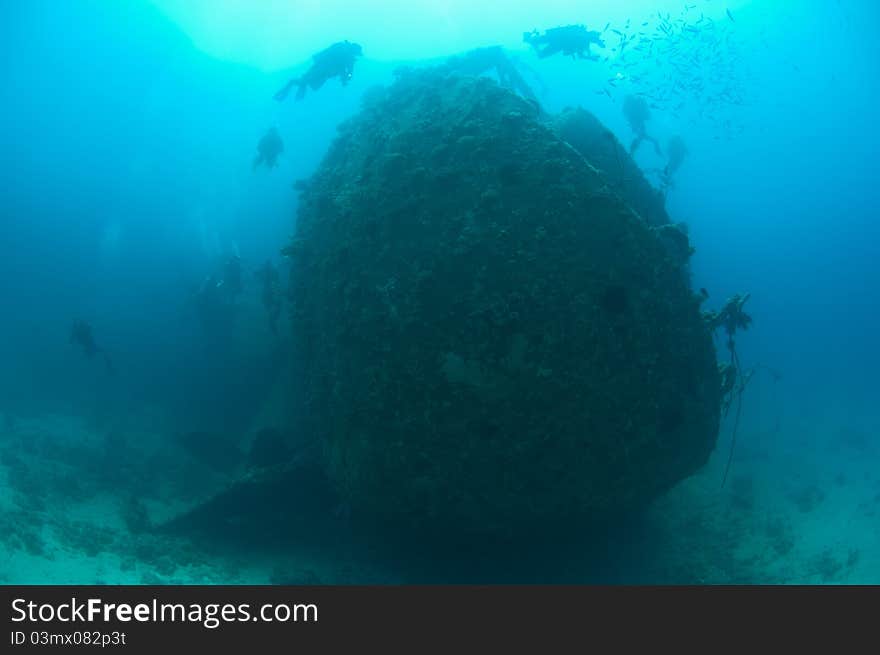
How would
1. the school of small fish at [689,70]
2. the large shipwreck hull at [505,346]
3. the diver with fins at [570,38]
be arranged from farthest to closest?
the school of small fish at [689,70] < the diver with fins at [570,38] < the large shipwreck hull at [505,346]

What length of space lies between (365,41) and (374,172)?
31.9 meters

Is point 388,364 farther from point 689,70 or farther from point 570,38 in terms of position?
point 689,70

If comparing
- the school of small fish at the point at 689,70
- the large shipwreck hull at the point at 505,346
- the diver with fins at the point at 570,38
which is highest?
the school of small fish at the point at 689,70

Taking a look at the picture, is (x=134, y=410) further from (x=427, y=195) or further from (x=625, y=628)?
(x=625, y=628)

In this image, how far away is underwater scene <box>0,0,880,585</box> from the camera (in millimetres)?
6461

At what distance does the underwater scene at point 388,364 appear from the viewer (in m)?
6.46

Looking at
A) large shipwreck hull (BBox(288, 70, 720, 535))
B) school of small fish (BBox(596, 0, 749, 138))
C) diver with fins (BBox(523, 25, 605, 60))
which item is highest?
school of small fish (BBox(596, 0, 749, 138))

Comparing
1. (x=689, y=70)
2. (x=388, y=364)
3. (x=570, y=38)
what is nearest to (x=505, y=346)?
(x=388, y=364)

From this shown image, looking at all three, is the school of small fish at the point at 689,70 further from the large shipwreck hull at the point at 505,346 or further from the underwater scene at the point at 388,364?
the large shipwreck hull at the point at 505,346

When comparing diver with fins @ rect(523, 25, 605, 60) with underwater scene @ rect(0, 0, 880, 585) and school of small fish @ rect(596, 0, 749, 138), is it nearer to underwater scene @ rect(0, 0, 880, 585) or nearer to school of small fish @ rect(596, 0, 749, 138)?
underwater scene @ rect(0, 0, 880, 585)

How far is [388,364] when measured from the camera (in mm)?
6691

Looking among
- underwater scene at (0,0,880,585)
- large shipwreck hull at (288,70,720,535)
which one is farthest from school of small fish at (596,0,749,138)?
large shipwreck hull at (288,70,720,535)

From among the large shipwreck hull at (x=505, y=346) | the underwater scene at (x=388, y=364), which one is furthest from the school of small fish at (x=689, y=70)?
the large shipwreck hull at (x=505, y=346)

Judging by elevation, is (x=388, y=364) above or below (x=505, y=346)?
above
